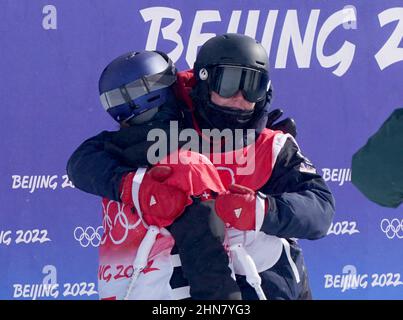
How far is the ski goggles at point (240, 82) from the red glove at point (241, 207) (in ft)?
1.14

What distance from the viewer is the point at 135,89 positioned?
3154 mm

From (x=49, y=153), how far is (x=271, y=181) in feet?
4.59

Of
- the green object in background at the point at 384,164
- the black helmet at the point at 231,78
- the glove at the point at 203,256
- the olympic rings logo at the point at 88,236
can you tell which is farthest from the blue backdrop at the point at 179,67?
the green object in background at the point at 384,164

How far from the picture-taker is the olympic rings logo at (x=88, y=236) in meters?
4.25

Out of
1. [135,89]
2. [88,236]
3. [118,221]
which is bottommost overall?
[88,236]

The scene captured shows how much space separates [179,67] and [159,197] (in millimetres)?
1427

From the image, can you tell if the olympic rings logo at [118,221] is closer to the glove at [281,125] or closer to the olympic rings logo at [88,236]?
the glove at [281,125]

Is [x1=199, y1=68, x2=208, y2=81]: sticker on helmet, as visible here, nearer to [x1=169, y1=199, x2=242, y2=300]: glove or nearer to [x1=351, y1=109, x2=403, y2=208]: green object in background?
[x1=169, y1=199, x2=242, y2=300]: glove

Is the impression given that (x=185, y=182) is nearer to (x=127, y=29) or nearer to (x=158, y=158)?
(x=158, y=158)

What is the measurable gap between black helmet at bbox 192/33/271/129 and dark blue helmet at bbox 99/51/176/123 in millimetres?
122

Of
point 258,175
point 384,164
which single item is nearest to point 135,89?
point 258,175

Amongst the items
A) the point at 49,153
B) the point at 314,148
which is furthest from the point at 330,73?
the point at 49,153

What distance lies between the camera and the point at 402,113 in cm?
209

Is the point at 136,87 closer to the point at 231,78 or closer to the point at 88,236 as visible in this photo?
the point at 231,78
